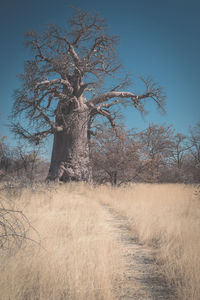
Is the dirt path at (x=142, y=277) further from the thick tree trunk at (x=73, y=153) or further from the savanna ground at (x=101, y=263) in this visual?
the thick tree trunk at (x=73, y=153)

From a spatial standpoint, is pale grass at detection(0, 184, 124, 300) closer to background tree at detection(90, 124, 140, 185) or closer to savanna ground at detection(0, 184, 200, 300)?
savanna ground at detection(0, 184, 200, 300)

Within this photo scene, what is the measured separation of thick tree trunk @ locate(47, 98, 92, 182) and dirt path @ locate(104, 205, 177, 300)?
5434 millimetres

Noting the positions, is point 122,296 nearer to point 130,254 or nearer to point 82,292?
point 82,292

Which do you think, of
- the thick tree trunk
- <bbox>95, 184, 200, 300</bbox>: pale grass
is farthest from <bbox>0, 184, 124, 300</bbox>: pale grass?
the thick tree trunk

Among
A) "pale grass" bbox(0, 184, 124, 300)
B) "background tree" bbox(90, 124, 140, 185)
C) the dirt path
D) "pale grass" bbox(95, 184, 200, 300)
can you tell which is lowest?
the dirt path

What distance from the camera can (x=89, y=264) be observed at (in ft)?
5.70

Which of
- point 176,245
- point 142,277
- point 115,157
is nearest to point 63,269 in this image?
point 142,277

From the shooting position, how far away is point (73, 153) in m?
7.87

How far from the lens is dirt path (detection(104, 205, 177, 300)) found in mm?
1413

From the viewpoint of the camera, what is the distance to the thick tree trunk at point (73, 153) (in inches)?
307

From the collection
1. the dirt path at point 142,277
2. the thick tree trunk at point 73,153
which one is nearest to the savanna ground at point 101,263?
the dirt path at point 142,277

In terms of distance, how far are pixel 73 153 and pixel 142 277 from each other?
6416 millimetres

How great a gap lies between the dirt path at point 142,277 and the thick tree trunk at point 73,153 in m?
5.43

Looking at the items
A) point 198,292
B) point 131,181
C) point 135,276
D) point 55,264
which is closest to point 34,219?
point 55,264
